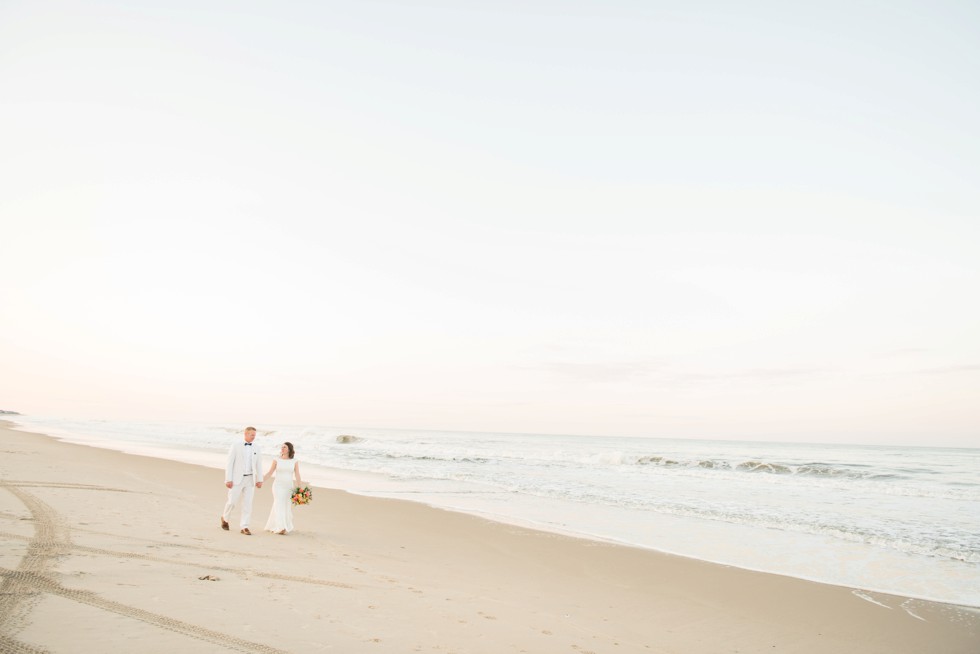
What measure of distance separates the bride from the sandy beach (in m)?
0.27

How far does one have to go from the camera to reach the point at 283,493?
35.4ft

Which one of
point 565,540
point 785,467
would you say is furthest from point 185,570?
point 785,467

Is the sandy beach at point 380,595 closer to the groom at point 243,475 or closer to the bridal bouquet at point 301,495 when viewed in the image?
the groom at point 243,475

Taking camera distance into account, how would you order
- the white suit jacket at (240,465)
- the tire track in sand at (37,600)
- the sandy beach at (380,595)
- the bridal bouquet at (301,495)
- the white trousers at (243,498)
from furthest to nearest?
1. the bridal bouquet at (301,495)
2. the white suit jacket at (240,465)
3. the white trousers at (243,498)
4. the sandy beach at (380,595)
5. the tire track in sand at (37,600)

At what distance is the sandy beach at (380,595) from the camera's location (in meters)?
5.00

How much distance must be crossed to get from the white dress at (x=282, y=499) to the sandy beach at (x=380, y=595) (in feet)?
0.89

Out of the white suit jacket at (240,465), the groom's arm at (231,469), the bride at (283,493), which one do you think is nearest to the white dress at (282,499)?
the bride at (283,493)

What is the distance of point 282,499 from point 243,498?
0.69 metres

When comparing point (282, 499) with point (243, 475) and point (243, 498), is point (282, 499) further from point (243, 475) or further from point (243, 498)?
point (243, 475)

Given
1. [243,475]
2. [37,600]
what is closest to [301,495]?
[243,475]

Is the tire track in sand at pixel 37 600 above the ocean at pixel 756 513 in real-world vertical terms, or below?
above

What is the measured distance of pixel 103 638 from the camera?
14.5 ft

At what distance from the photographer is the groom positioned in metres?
10.5

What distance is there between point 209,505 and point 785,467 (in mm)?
36755
